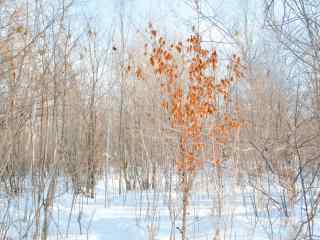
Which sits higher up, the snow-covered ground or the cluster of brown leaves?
the cluster of brown leaves

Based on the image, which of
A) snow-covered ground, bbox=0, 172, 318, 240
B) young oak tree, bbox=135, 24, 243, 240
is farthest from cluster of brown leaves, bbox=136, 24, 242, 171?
snow-covered ground, bbox=0, 172, 318, 240

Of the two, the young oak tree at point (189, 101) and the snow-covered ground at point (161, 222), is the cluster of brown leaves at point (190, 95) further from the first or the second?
the snow-covered ground at point (161, 222)

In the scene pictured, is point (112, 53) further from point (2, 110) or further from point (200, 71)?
point (2, 110)

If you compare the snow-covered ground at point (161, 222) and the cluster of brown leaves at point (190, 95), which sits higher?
the cluster of brown leaves at point (190, 95)

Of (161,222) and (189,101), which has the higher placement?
(189,101)

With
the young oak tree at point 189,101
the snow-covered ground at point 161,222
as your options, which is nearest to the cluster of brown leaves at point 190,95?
the young oak tree at point 189,101

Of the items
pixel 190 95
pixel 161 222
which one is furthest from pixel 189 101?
pixel 161 222

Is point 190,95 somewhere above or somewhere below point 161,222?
above

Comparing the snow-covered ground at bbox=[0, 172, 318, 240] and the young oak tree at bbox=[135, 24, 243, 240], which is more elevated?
the young oak tree at bbox=[135, 24, 243, 240]

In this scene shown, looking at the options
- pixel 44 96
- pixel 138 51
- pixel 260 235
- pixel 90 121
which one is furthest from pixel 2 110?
pixel 138 51

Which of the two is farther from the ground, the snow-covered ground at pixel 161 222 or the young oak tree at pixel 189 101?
the young oak tree at pixel 189 101

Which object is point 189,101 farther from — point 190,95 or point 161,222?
point 161,222

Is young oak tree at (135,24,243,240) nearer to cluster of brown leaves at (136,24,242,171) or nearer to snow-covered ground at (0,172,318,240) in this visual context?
cluster of brown leaves at (136,24,242,171)

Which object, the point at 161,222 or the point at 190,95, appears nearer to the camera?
the point at 190,95
